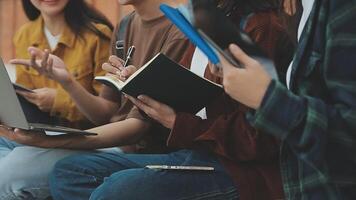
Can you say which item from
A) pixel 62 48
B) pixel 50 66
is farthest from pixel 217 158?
pixel 62 48

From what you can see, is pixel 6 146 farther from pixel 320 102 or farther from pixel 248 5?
pixel 320 102

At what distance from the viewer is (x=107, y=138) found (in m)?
1.92

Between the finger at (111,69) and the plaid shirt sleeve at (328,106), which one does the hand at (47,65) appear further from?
the plaid shirt sleeve at (328,106)

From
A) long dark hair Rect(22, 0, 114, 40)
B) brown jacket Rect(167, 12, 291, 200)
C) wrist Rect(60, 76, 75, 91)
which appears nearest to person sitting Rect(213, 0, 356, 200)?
brown jacket Rect(167, 12, 291, 200)

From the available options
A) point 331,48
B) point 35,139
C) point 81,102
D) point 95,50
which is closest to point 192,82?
point 331,48

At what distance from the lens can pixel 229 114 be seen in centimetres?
160

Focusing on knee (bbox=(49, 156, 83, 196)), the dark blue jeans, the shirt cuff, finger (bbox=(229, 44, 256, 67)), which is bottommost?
knee (bbox=(49, 156, 83, 196))

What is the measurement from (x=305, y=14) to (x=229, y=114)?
365 millimetres

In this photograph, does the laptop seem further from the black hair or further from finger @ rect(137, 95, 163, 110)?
the black hair

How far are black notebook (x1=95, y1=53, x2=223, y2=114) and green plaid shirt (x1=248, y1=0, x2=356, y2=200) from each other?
0.92 feet

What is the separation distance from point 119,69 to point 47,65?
27 centimetres

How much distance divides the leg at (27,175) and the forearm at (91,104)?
251 mm

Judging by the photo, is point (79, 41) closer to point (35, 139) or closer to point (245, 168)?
point (35, 139)

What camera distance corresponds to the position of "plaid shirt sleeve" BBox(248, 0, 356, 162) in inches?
46.3
